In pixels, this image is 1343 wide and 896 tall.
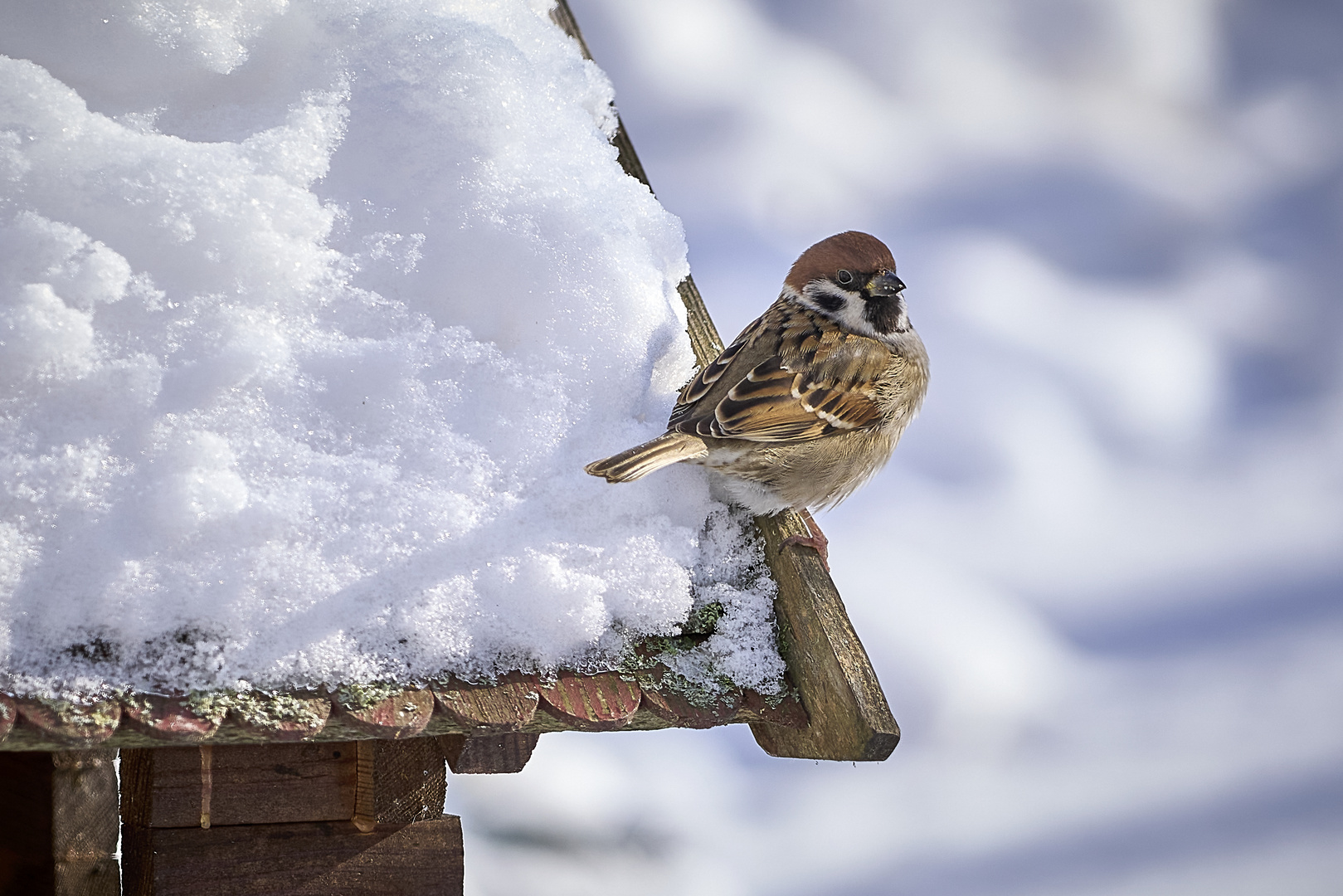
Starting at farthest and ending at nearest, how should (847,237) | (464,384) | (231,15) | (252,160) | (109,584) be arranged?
(847,237) < (231,15) < (252,160) < (464,384) < (109,584)

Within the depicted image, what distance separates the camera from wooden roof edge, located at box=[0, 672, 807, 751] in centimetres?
Result: 133

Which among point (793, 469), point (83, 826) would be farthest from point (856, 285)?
point (83, 826)

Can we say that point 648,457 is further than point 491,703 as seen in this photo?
Yes

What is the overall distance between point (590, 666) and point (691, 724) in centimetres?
19

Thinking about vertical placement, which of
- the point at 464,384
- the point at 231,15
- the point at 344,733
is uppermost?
the point at 231,15

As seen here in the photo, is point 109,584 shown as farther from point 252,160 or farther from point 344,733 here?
point 252,160

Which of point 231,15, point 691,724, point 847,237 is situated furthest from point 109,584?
point 847,237

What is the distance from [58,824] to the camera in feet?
6.05

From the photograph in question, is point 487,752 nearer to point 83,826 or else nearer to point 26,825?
point 83,826

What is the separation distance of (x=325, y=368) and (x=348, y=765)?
0.75m

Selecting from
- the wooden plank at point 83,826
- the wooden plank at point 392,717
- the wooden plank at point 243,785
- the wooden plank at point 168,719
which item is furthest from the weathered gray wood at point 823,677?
the wooden plank at point 83,826

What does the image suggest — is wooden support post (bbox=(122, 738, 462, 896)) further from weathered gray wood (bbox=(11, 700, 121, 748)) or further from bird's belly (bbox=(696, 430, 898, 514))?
bird's belly (bbox=(696, 430, 898, 514))

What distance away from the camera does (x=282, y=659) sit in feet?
4.80

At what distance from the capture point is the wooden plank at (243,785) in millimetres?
1764
